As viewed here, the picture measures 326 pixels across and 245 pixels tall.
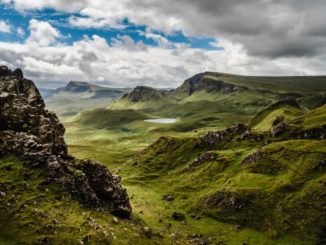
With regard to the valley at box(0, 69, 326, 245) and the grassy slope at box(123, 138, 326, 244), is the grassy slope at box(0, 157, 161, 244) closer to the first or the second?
the valley at box(0, 69, 326, 245)

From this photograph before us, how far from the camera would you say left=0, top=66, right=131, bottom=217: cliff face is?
78750 millimetres

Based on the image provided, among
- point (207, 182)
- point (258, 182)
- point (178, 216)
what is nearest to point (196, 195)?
point (207, 182)

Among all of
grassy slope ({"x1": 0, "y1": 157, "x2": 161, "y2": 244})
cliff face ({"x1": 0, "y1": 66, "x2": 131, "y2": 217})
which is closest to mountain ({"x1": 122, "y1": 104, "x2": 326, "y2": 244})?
cliff face ({"x1": 0, "y1": 66, "x2": 131, "y2": 217})

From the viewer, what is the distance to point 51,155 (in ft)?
267

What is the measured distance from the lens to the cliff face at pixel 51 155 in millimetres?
78750

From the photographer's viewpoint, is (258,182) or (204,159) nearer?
(258,182)

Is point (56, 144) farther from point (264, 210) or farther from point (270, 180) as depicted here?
point (270, 180)

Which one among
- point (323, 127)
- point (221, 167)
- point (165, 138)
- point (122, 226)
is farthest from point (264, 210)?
point (165, 138)

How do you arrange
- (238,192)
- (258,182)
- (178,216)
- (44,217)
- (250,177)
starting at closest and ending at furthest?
(44,217)
(178,216)
(238,192)
(258,182)
(250,177)

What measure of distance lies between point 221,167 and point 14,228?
9427 cm

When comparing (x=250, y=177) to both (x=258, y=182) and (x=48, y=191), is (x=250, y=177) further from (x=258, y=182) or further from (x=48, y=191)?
(x=48, y=191)

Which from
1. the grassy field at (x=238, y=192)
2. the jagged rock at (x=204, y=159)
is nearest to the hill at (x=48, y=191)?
the grassy field at (x=238, y=192)

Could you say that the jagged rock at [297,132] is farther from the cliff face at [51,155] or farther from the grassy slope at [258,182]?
the cliff face at [51,155]

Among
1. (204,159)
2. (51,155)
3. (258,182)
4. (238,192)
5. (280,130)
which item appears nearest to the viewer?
(51,155)
